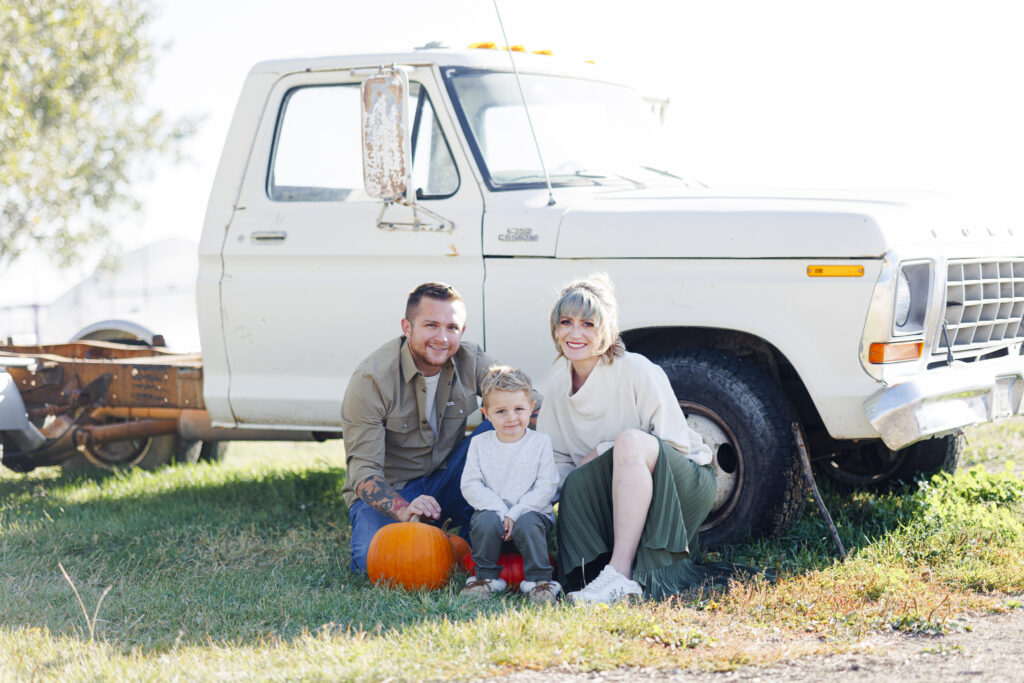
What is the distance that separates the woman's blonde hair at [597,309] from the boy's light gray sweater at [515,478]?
43 centimetres

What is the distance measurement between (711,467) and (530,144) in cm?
181

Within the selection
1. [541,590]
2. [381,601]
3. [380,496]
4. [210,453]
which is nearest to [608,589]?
[541,590]

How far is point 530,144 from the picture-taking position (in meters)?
5.23

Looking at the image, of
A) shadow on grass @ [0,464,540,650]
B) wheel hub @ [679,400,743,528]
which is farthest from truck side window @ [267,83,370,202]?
wheel hub @ [679,400,743,528]

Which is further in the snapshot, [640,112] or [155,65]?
[155,65]

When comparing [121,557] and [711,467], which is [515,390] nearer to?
[711,467]

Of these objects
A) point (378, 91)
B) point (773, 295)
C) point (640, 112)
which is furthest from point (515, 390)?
point (640, 112)

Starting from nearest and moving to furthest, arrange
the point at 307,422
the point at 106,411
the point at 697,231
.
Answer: the point at 697,231 < the point at 307,422 < the point at 106,411

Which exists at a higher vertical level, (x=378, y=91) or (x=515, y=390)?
(x=378, y=91)

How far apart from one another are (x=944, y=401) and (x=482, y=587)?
6.67 feet

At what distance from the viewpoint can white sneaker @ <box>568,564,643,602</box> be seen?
4.01 metres

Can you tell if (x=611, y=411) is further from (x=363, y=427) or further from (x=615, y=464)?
(x=363, y=427)

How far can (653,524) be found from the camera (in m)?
4.16

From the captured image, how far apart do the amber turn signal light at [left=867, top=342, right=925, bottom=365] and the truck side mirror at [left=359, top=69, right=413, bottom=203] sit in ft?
6.85
